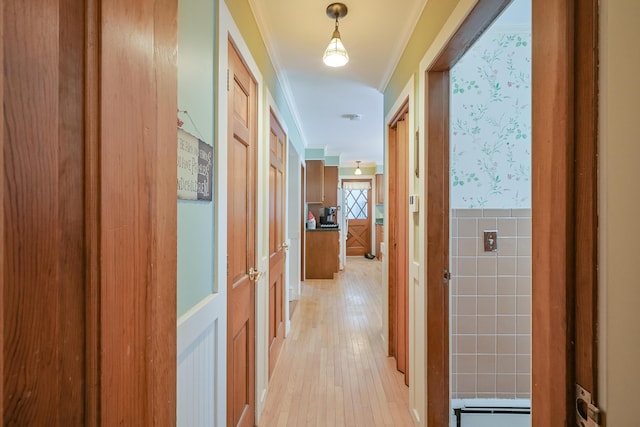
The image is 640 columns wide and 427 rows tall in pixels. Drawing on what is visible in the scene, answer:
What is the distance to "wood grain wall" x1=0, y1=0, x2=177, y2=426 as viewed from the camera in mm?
A: 331

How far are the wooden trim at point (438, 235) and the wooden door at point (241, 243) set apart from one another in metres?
1.01

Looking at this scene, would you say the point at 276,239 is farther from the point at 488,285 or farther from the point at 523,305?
the point at 523,305

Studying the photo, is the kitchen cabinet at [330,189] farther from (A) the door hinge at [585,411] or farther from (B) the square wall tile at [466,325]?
(A) the door hinge at [585,411]

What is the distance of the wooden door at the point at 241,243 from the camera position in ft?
4.82

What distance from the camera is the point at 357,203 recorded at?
9.38m

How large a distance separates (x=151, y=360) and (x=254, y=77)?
1717 millimetres

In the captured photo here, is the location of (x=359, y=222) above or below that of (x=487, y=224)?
below

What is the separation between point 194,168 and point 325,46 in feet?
5.79

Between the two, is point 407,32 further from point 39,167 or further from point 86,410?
point 86,410

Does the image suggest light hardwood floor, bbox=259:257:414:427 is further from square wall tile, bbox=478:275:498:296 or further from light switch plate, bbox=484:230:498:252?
light switch plate, bbox=484:230:498:252

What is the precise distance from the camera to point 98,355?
1.42 feet

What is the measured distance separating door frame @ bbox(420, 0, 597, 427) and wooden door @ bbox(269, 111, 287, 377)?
6.48ft

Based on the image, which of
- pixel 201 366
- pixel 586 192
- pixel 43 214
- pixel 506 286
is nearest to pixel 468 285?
pixel 506 286
